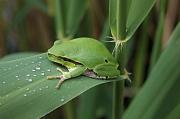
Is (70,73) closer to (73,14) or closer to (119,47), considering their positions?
(119,47)

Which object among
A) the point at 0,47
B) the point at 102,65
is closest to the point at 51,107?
the point at 102,65

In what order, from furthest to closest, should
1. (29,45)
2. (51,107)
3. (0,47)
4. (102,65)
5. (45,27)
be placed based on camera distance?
(29,45), (45,27), (0,47), (102,65), (51,107)

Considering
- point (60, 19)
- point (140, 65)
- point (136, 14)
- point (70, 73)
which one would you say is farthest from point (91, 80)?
point (140, 65)

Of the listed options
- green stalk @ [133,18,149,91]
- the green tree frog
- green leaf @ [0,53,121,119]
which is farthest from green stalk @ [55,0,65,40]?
green stalk @ [133,18,149,91]

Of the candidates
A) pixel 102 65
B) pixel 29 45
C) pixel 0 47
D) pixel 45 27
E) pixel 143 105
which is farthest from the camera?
pixel 29 45

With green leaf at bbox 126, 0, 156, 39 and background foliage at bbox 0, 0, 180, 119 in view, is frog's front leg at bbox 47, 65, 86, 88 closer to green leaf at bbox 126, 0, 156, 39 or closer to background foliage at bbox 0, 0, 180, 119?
background foliage at bbox 0, 0, 180, 119

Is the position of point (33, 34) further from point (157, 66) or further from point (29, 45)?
point (157, 66)

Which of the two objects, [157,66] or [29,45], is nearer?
[157,66]

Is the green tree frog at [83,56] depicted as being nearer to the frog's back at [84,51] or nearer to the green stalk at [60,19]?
the frog's back at [84,51]
